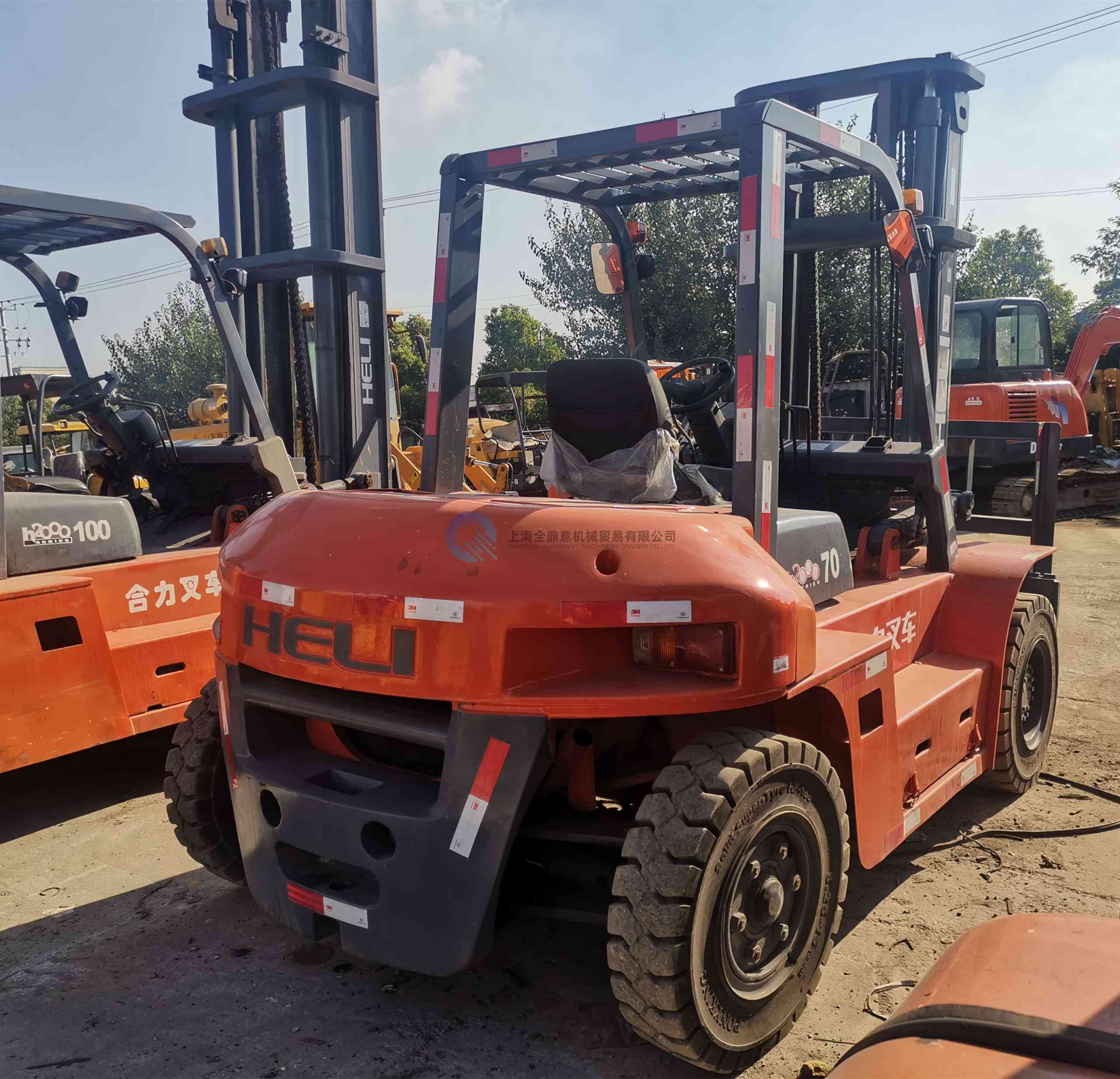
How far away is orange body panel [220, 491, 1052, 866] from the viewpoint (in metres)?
2.45

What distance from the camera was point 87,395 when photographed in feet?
18.9

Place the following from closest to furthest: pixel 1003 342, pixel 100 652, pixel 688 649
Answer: pixel 688 649, pixel 100 652, pixel 1003 342

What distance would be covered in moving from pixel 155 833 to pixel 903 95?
452cm

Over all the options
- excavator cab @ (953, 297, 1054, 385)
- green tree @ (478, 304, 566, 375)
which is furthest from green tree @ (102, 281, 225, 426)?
excavator cab @ (953, 297, 1054, 385)

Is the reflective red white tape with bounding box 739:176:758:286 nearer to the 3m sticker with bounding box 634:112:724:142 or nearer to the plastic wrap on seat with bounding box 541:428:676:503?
the 3m sticker with bounding box 634:112:724:142

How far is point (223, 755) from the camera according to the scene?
342 cm

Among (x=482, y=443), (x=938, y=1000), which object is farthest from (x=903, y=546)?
(x=482, y=443)

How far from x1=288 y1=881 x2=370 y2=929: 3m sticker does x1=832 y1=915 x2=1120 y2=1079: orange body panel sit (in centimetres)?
151

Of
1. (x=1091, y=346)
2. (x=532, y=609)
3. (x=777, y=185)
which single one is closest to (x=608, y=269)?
(x=777, y=185)

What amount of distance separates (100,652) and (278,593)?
7.07ft

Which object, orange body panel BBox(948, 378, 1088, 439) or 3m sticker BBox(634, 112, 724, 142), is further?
orange body panel BBox(948, 378, 1088, 439)

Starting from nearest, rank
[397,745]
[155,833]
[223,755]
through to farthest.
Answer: [397,745] → [223,755] → [155,833]

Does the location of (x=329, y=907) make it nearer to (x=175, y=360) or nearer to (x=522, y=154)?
(x=522, y=154)

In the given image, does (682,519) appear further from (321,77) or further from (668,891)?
(321,77)
